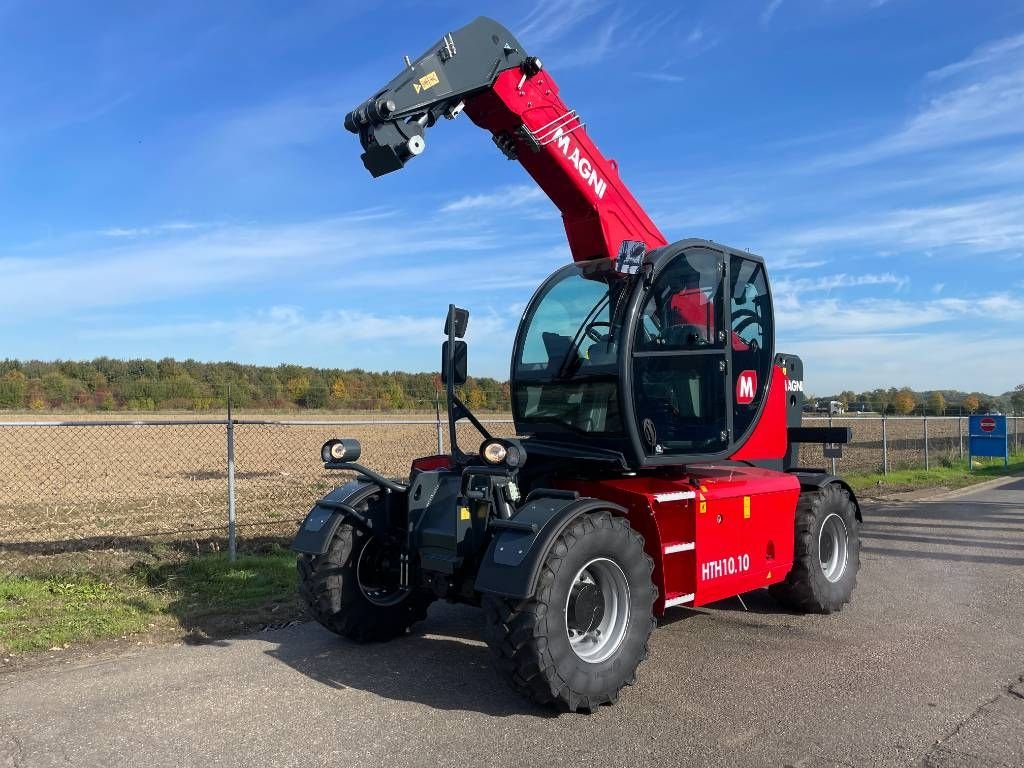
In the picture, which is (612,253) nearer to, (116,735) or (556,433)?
(556,433)

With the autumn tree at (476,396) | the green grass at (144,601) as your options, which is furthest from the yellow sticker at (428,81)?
the green grass at (144,601)

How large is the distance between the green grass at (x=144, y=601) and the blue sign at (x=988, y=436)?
19159 millimetres

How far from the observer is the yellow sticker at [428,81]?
4.83 meters

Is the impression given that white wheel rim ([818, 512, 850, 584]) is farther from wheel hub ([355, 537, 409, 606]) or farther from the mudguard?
the mudguard

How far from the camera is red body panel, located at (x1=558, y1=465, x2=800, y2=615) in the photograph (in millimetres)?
5141

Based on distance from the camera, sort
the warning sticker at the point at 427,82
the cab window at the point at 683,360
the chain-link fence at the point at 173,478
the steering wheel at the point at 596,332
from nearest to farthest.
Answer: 1. the warning sticker at the point at 427,82
2. the cab window at the point at 683,360
3. the steering wheel at the point at 596,332
4. the chain-link fence at the point at 173,478

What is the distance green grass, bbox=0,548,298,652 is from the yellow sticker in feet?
13.0

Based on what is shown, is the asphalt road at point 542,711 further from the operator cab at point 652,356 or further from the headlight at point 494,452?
the operator cab at point 652,356

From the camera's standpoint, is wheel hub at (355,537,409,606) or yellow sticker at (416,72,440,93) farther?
wheel hub at (355,537,409,606)

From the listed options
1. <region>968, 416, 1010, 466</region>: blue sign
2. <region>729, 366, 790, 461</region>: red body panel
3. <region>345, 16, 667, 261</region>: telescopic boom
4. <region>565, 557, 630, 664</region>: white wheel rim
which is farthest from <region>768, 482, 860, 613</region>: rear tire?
<region>968, 416, 1010, 466</region>: blue sign

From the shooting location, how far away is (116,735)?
4020 mm

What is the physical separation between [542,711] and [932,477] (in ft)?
54.7

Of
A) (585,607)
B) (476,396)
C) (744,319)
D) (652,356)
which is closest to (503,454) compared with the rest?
(585,607)

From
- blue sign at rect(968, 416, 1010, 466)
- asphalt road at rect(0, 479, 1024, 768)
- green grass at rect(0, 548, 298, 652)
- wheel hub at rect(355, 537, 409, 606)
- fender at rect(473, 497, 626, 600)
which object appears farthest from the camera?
blue sign at rect(968, 416, 1010, 466)
